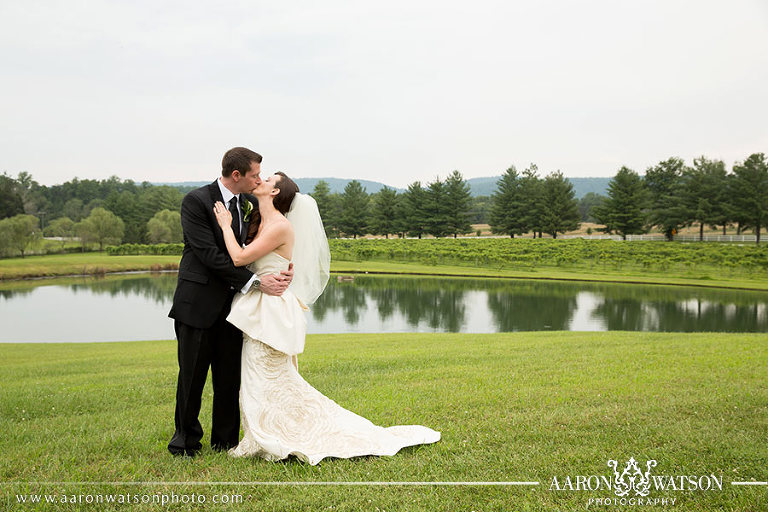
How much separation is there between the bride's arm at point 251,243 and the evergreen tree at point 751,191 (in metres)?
66.5

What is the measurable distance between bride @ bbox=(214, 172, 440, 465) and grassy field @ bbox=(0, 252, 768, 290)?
36.7m

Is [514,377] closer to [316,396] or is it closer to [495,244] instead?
[316,396]

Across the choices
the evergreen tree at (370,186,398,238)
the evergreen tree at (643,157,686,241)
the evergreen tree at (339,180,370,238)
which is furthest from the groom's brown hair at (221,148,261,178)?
the evergreen tree at (339,180,370,238)

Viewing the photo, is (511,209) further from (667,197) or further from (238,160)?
(238,160)

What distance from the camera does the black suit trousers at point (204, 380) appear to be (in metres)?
4.44

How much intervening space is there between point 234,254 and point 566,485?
9.96 feet

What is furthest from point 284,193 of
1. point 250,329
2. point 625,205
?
point 625,205

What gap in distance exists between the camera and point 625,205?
65500 millimetres

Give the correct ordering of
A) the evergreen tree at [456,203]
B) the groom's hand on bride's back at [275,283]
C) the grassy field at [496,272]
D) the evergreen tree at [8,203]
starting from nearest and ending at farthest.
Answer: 1. the groom's hand on bride's back at [275,283]
2. the grassy field at [496,272]
3. the evergreen tree at [456,203]
4. the evergreen tree at [8,203]

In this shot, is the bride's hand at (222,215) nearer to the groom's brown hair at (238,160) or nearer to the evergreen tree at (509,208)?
the groom's brown hair at (238,160)

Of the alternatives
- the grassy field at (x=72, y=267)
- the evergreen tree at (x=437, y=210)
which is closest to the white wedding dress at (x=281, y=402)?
the grassy field at (x=72, y=267)

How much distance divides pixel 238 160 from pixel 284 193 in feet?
1.50

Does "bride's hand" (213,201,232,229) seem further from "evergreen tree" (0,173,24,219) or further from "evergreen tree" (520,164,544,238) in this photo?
"evergreen tree" (0,173,24,219)

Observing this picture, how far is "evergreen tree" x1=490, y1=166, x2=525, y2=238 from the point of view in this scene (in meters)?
75.1
